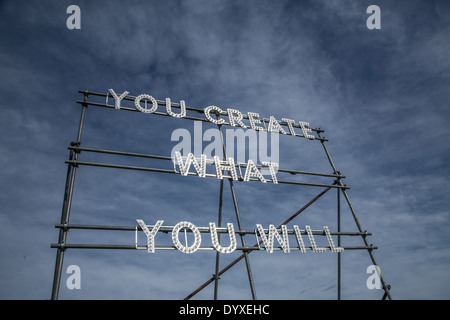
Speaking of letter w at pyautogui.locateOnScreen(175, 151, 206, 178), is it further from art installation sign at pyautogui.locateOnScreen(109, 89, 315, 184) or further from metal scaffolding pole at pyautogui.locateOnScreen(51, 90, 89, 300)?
metal scaffolding pole at pyautogui.locateOnScreen(51, 90, 89, 300)

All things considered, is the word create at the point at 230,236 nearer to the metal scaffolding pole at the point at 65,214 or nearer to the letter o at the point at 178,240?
the letter o at the point at 178,240

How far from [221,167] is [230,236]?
3.12 meters

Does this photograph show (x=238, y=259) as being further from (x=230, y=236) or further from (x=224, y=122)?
(x=224, y=122)

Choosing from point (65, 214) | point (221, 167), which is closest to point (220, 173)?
point (221, 167)

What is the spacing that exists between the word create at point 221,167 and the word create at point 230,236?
7.46 feet

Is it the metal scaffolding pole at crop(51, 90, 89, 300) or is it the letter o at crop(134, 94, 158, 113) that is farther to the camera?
the letter o at crop(134, 94, 158, 113)

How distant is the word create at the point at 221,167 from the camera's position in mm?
12091

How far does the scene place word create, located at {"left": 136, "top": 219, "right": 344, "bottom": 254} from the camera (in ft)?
33.6

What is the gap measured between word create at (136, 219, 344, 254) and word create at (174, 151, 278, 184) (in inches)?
89.6

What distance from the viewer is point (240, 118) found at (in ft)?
50.6

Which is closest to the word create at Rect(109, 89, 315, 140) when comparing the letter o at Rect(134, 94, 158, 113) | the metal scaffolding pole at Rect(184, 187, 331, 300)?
the letter o at Rect(134, 94, 158, 113)

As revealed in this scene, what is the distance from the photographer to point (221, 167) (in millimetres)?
12820
